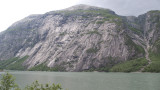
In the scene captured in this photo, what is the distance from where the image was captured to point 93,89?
70188 millimetres

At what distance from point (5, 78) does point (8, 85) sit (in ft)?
3.88

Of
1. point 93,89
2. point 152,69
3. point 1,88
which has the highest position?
point 1,88

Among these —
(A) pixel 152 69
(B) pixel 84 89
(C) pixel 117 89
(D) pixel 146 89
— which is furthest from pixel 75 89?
(A) pixel 152 69

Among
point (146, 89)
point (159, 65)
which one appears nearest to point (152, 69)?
point (159, 65)

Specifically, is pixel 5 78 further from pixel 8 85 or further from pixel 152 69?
pixel 152 69

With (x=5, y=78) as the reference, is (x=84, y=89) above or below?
below

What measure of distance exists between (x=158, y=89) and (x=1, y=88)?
59.6 meters

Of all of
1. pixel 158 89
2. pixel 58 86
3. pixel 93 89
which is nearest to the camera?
pixel 58 86

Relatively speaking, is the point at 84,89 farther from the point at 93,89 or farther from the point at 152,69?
the point at 152,69

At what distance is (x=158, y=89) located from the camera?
6550 cm

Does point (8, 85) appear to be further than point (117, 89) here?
No

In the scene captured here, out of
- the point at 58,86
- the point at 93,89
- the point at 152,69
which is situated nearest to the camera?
the point at 58,86

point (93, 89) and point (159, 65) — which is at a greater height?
point (93, 89)

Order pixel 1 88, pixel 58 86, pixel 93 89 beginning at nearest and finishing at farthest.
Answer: pixel 58 86 < pixel 1 88 < pixel 93 89
